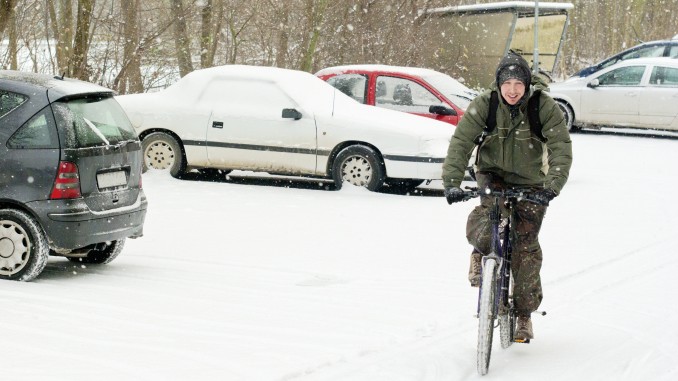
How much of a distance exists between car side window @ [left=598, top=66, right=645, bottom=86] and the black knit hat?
17115 mm

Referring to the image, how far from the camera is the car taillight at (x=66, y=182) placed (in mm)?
7695

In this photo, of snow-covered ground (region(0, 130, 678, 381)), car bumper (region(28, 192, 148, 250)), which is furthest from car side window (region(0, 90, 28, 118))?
snow-covered ground (region(0, 130, 678, 381))

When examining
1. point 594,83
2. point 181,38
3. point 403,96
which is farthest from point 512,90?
point 594,83

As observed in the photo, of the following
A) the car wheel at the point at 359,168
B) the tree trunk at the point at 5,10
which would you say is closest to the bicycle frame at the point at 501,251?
the car wheel at the point at 359,168

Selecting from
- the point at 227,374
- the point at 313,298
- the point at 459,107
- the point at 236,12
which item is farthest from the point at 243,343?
the point at 236,12

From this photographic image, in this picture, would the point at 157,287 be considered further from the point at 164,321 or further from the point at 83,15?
the point at 83,15

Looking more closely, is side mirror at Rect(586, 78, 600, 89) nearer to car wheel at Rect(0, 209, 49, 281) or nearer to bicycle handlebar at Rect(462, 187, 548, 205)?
car wheel at Rect(0, 209, 49, 281)

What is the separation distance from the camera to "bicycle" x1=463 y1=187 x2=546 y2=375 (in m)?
5.59

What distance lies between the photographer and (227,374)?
5.51 m

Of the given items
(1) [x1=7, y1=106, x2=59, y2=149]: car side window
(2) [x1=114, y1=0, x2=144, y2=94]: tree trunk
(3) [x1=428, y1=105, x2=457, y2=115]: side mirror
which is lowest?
(3) [x1=428, y1=105, x2=457, y2=115]: side mirror

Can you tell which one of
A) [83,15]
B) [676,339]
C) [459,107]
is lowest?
[676,339]

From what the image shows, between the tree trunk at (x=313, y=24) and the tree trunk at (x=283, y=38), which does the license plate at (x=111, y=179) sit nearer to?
the tree trunk at (x=313, y=24)

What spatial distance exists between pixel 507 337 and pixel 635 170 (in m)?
11.2

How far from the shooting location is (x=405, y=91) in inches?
612
